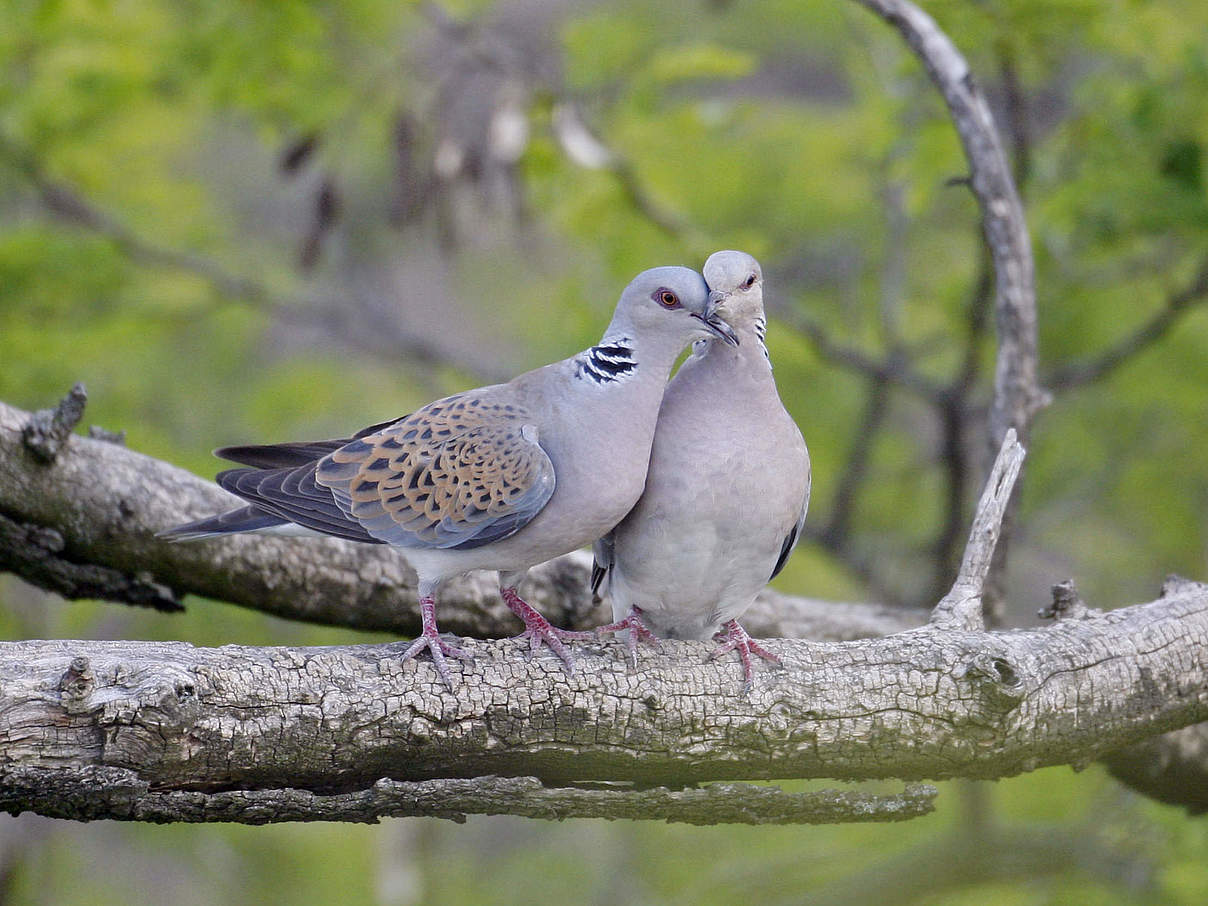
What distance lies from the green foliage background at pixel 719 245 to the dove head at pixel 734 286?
2.60 m

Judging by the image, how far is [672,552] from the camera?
3.38 m

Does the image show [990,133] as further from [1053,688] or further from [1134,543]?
[1134,543]

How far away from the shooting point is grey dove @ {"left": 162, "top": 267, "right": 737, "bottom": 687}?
128 inches

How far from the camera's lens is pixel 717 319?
3254 millimetres

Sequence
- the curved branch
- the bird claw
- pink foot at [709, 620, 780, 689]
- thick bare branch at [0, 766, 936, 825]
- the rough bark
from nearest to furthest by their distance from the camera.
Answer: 1. thick bare branch at [0, 766, 936, 825]
2. the bird claw
3. pink foot at [709, 620, 780, 689]
4. the rough bark
5. the curved branch

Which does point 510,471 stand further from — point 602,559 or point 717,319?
point 717,319

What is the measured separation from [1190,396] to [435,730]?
529 centimetres

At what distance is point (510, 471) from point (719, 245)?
331cm

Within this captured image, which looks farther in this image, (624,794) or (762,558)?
(762,558)

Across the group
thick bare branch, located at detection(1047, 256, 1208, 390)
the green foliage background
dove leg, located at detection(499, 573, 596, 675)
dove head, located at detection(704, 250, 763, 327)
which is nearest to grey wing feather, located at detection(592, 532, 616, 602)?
dove leg, located at detection(499, 573, 596, 675)

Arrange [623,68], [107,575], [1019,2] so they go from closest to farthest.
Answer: [107,575] → [1019,2] → [623,68]

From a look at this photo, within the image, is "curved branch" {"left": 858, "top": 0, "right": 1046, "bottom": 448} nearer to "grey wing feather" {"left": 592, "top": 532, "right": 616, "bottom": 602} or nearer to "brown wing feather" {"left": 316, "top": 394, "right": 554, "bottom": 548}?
"grey wing feather" {"left": 592, "top": 532, "right": 616, "bottom": 602}

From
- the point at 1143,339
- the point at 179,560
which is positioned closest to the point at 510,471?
the point at 179,560

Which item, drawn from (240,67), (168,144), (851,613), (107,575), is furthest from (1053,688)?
(168,144)
